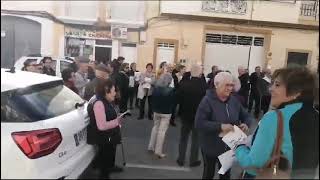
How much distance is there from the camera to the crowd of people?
1.34m

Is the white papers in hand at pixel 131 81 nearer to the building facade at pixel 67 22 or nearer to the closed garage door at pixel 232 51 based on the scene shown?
the closed garage door at pixel 232 51

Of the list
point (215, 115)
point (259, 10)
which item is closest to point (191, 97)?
point (215, 115)

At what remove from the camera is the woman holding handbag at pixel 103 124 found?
7.23 ft

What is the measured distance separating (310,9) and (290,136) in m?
0.53

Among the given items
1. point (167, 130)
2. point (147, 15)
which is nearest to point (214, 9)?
point (147, 15)

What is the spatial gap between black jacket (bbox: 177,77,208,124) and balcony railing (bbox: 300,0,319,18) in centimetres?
196

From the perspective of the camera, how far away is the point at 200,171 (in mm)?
1870

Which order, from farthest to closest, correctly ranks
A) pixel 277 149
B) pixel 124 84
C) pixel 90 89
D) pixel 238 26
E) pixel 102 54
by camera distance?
pixel 124 84
pixel 90 89
pixel 102 54
pixel 238 26
pixel 277 149

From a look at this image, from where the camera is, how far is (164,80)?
15.3 ft

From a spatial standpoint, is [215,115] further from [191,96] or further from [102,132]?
[191,96]

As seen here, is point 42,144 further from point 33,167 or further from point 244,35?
point 244,35

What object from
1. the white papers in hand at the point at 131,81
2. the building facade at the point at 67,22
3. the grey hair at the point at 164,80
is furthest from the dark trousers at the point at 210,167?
the white papers in hand at the point at 131,81

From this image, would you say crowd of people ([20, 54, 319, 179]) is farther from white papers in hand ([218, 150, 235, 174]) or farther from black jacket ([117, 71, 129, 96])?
black jacket ([117, 71, 129, 96])

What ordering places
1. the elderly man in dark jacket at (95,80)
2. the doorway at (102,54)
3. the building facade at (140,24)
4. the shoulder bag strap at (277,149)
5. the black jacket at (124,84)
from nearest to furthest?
the shoulder bag strap at (277,149), the building facade at (140,24), the doorway at (102,54), the elderly man in dark jacket at (95,80), the black jacket at (124,84)
